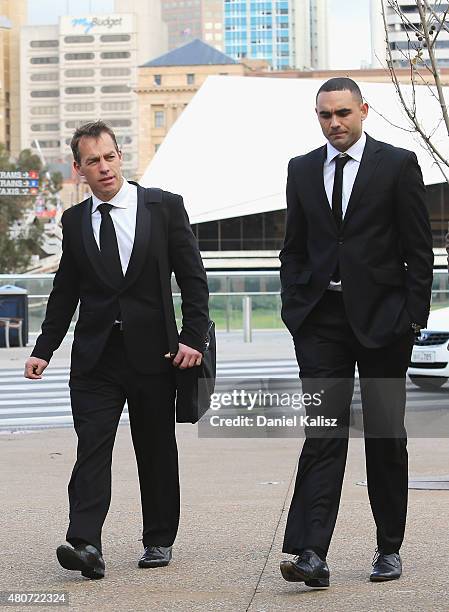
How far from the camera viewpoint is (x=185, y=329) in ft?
18.1

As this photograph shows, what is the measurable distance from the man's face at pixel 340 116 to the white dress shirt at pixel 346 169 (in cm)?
2

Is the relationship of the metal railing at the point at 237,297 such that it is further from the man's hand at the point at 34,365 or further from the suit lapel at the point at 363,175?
the suit lapel at the point at 363,175

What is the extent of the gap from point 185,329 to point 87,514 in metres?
0.79

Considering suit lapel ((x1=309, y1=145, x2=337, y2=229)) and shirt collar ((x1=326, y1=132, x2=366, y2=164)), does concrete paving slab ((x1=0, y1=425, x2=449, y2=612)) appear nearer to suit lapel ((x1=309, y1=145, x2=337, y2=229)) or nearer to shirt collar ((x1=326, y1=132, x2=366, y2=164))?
suit lapel ((x1=309, y1=145, x2=337, y2=229))

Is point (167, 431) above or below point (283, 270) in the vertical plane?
below

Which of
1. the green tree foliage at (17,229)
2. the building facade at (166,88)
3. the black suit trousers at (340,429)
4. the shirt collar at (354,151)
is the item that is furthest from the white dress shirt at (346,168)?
the building facade at (166,88)

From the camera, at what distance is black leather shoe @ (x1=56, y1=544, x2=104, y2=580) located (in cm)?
514

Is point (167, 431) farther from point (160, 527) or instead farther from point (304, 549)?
point (304, 549)

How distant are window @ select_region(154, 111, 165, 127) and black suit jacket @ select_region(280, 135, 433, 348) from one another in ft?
527

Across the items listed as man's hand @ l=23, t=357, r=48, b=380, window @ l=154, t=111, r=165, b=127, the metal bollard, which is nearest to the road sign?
the metal bollard

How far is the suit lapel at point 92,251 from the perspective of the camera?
5527mm

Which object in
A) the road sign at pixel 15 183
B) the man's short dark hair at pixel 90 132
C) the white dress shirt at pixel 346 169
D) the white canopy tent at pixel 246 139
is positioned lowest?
the white dress shirt at pixel 346 169

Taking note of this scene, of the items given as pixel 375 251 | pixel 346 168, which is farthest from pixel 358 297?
pixel 346 168

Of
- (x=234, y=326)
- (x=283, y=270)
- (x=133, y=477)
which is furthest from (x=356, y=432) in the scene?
(x=234, y=326)
